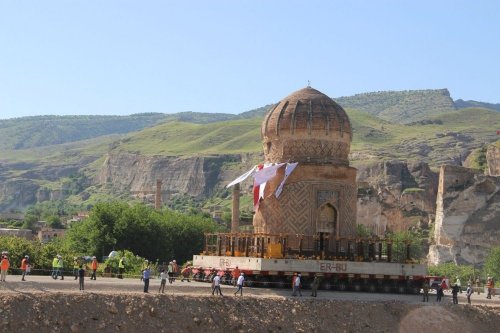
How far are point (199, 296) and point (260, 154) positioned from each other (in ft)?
551

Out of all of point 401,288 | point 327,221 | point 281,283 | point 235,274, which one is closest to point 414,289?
point 401,288

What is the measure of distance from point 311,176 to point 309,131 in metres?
2.10

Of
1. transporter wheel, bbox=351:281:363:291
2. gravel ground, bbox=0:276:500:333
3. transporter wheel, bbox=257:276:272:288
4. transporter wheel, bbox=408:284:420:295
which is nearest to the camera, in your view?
gravel ground, bbox=0:276:500:333

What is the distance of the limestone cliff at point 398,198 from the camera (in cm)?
10625

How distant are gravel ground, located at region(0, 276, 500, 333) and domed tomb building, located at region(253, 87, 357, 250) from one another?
523 cm

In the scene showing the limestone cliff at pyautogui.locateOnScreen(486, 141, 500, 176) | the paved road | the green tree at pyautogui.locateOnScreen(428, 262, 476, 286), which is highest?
the limestone cliff at pyautogui.locateOnScreen(486, 141, 500, 176)

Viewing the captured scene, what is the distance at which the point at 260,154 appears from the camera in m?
200

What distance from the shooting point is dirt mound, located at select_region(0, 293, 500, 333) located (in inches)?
1103

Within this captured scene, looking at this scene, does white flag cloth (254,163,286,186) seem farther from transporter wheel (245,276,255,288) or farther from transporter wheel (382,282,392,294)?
transporter wheel (382,282,392,294)

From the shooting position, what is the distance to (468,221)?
94.6 m

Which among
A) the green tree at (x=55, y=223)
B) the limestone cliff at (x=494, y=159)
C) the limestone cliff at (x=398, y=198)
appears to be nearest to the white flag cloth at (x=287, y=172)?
the limestone cliff at (x=398, y=198)

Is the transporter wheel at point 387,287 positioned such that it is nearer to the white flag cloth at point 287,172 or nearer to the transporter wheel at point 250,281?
the transporter wheel at point 250,281

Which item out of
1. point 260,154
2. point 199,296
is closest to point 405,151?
point 260,154

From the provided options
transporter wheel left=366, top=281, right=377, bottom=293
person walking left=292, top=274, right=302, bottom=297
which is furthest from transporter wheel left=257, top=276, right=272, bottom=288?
transporter wheel left=366, top=281, right=377, bottom=293
